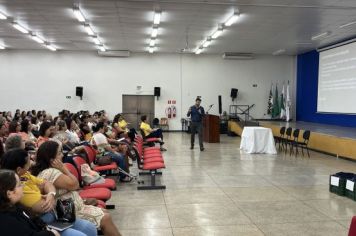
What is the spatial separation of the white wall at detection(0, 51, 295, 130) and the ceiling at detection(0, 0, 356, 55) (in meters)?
1.46

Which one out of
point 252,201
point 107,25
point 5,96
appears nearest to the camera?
point 252,201

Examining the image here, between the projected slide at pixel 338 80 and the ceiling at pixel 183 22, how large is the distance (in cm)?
65

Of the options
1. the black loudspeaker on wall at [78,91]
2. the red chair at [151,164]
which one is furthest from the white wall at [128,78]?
the red chair at [151,164]

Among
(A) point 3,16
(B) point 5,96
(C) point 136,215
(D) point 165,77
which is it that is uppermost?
(A) point 3,16

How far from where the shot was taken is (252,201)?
511 cm

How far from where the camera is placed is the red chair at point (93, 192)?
3678 millimetres

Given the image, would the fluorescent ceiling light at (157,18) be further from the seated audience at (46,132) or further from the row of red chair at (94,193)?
the row of red chair at (94,193)

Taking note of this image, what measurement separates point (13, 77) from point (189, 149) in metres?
10.5

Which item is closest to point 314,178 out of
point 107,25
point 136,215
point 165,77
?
point 136,215

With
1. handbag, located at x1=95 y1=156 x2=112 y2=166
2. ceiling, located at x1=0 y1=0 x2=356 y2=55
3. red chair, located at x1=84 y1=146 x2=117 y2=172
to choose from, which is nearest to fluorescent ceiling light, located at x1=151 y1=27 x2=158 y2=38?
ceiling, located at x1=0 y1=0 x2=356 y2=55

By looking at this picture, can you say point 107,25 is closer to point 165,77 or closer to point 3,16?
point 3,16

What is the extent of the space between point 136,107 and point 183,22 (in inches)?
300

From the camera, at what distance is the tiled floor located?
4.02 m

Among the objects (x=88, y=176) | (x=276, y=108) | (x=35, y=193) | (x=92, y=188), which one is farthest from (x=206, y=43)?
(x=35, y=193)
